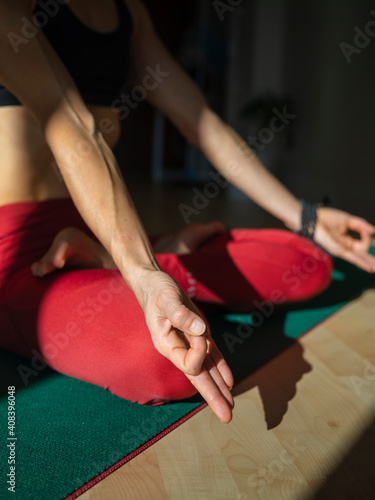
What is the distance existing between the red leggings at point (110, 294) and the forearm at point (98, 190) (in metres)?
0.14

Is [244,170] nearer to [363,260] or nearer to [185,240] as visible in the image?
[185,240]

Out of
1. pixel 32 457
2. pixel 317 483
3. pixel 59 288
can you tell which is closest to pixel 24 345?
pixel 59 288

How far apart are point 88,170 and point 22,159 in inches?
11.4

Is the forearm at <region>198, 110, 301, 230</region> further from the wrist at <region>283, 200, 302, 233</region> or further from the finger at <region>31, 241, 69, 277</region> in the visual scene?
the finger at <region>31, 241, 69, 277</region>

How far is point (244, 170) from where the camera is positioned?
1267 millimetres

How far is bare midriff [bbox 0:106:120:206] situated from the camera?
0.96 meters

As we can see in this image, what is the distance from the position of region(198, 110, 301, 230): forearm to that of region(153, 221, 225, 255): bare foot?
0.53 ft

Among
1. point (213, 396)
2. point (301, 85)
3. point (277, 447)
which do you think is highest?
point (301, 85)

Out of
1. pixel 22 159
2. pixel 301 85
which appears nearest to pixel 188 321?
pixel 22 159

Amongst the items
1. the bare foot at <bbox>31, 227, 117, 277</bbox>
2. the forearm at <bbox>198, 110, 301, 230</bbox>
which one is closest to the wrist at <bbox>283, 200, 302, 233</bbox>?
the forearm at <bbox>198, 110, 301, 230</bbox>

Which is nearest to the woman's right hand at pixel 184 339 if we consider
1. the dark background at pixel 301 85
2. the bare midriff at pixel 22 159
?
the bare midriff at pixel 22 159

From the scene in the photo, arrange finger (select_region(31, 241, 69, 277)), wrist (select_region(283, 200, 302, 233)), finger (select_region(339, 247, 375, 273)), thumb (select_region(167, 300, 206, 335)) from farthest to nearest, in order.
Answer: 1. wrist (select_region(283, 200, 302, 233))
2. finger (select_region(339, 247, 375, 273))
3. finger (select_region(31, 241, 69, 277))
4. thumb (select_region(167, 300, 206, 335))

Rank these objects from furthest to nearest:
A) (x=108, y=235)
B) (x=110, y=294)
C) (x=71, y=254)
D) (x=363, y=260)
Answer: (x=363, y=260), (x=71, y=254), (x=110, y=294), (x=108, y=235)

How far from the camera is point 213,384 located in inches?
24.2
